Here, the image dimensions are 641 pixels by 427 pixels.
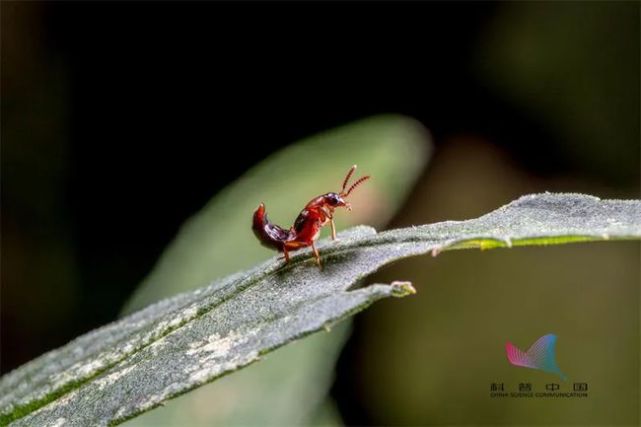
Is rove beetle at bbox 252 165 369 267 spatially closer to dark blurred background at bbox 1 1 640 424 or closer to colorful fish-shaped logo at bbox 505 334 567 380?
colorful fish-shaped logo at bbox 505 334 567 380

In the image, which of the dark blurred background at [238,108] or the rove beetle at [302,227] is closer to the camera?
the rove beetle at [302,227]

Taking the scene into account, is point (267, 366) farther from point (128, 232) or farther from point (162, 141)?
point (162, 141)

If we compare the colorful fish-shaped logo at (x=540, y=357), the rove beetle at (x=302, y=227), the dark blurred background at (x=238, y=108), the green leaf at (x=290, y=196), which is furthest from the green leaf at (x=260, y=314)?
the dark blurred background at (x=238, y=108)

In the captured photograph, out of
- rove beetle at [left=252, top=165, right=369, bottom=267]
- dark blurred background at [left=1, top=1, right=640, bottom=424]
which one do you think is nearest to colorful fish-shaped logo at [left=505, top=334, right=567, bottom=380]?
rove beetle at [left=252, top=165, right=369, bottom=267]

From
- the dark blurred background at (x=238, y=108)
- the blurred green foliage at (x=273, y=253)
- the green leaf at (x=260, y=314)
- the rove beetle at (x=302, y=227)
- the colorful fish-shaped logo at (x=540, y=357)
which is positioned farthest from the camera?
the dark blurred background at (x=238, y=108)

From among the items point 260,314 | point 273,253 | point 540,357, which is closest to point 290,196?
point 273,253

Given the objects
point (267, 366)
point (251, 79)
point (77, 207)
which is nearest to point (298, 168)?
point (267, 366)

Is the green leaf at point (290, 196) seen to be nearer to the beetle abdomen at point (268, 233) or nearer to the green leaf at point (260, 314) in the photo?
the beetle abdomen at point (268, 233)
